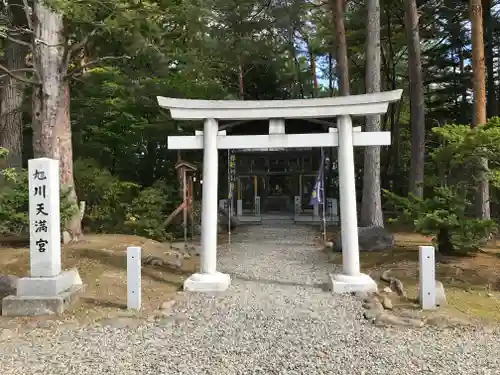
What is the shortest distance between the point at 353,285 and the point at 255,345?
8.29 feet

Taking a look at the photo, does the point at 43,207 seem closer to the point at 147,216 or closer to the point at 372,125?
the point at 147,216

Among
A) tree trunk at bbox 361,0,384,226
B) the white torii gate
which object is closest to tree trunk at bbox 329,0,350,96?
tree trunk at bbox 361,0,384,226

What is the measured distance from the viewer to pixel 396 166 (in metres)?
21.7

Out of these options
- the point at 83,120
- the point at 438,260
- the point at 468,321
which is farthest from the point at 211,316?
the point at 83,120

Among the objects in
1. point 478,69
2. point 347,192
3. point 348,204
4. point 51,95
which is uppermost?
point 478,69

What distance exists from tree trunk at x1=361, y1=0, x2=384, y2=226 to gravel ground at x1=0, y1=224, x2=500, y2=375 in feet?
20.5

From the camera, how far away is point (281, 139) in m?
6.91

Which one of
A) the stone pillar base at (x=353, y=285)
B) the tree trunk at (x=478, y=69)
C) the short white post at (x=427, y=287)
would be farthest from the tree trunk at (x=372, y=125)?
the short white post at (x=427, y=287)

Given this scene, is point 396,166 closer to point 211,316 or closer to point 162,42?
point 162,42

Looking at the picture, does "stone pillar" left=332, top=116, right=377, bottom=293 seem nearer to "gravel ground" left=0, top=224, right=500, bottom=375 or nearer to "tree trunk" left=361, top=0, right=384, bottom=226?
"gravel ground" left=0, top=224, right=500, bottom=375

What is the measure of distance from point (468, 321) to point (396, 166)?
681 inches

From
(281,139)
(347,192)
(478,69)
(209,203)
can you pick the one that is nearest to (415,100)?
(478,69)

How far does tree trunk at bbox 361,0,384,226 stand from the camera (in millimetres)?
11711

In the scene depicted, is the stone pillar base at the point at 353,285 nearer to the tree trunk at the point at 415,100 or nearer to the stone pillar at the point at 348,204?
the stone pillar at the point at 348,204
